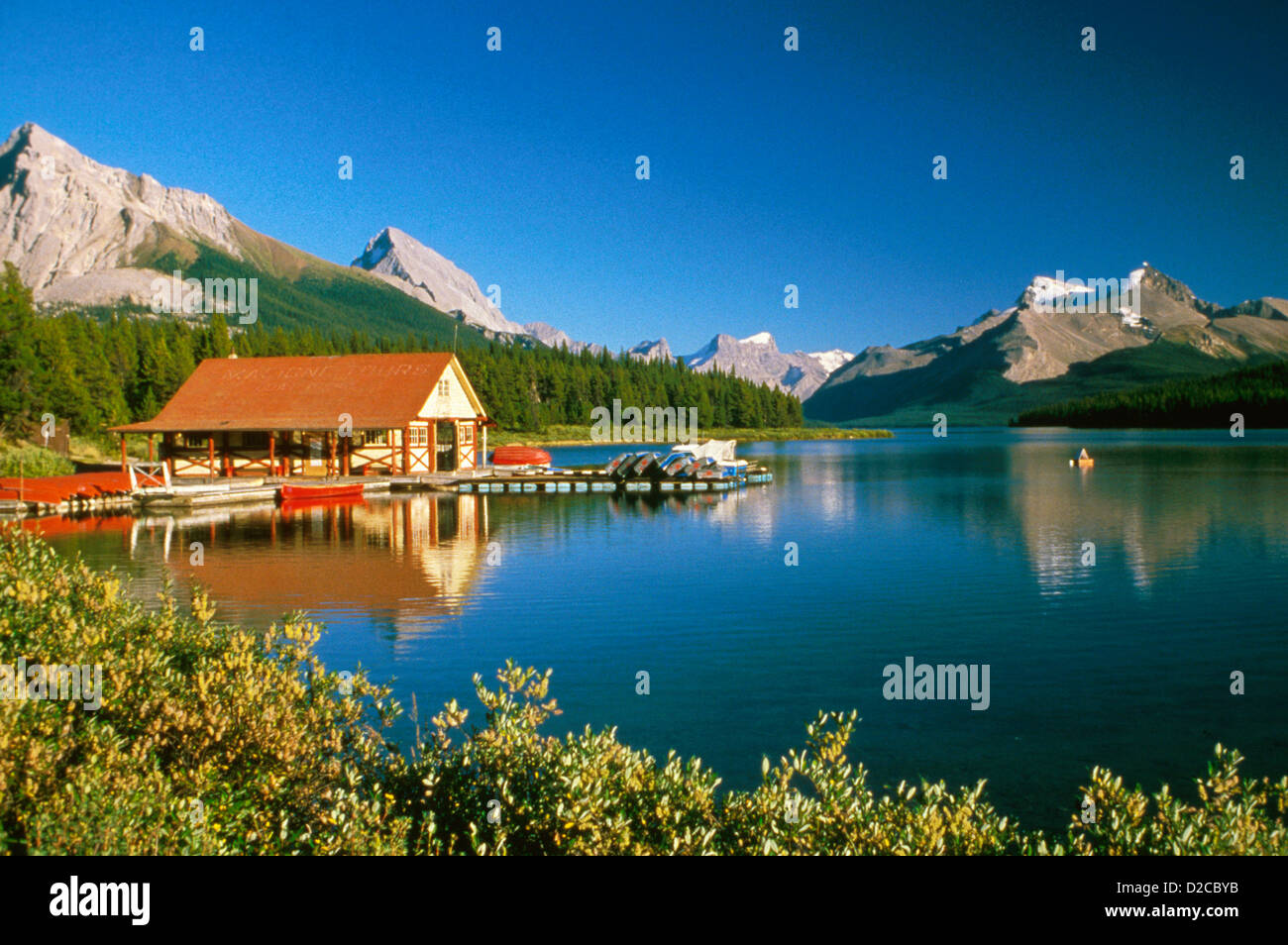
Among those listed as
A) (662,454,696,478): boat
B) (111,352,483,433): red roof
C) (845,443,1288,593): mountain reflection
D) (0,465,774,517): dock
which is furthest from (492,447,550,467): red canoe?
(845,443,1288,593): mountain reflection

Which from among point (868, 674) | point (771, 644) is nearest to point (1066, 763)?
point (868, 674)

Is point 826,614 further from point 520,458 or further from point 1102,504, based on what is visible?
point 520,458

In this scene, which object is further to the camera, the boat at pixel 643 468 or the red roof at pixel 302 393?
the boat at pixel 643 468

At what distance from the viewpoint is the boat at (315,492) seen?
4559cm

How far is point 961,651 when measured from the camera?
1623cm

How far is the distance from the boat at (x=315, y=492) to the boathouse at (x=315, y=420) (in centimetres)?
609

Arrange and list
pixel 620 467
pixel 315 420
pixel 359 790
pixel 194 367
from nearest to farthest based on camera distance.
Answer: pixel 359 790
pixel 315 420
pixel 620 467
pixel 194 367

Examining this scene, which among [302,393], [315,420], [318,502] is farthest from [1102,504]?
[302,393]

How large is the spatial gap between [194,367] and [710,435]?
88.8m

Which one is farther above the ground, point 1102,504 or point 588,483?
point 588,483

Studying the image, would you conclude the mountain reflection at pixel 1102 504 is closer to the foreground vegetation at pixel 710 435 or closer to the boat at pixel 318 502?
the boat at pixel 318 502

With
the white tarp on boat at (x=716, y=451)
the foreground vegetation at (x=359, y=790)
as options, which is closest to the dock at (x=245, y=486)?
the white tarp on boat at (x=716, y=451)

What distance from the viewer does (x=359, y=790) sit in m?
6.98
